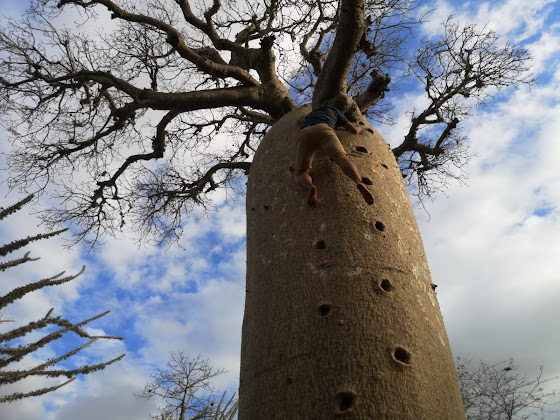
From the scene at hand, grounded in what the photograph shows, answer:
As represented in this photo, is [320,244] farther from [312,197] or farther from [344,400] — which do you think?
[344,400]

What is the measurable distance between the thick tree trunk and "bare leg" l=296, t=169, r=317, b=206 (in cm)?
4

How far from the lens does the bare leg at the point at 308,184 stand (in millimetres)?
2277

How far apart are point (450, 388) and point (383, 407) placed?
Answer: 45 cm

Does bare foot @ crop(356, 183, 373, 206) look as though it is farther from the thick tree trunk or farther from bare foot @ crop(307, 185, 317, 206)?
bare foot @ crop(307, 185, 317, 206)

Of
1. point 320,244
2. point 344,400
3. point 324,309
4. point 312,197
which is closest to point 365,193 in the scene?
point 312,197

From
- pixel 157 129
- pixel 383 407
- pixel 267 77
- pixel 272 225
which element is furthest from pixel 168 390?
pixel 383 407

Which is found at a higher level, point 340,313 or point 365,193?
point 365,193

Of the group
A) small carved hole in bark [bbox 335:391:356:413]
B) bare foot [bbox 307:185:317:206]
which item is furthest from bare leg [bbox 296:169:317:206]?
small carved hole in bark [bbox 335:391:356:413]

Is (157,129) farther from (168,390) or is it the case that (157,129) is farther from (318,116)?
(168,390)

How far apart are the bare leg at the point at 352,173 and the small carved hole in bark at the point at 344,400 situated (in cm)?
109

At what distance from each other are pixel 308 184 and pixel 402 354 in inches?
42.9

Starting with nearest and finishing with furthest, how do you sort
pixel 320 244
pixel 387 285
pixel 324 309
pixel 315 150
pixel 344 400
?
pixel 344 400 → pixel 324 309 → pixel 387 285 → pixel 320 244 → pixel 315 150

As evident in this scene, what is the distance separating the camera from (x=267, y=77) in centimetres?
491

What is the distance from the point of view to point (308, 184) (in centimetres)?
234
